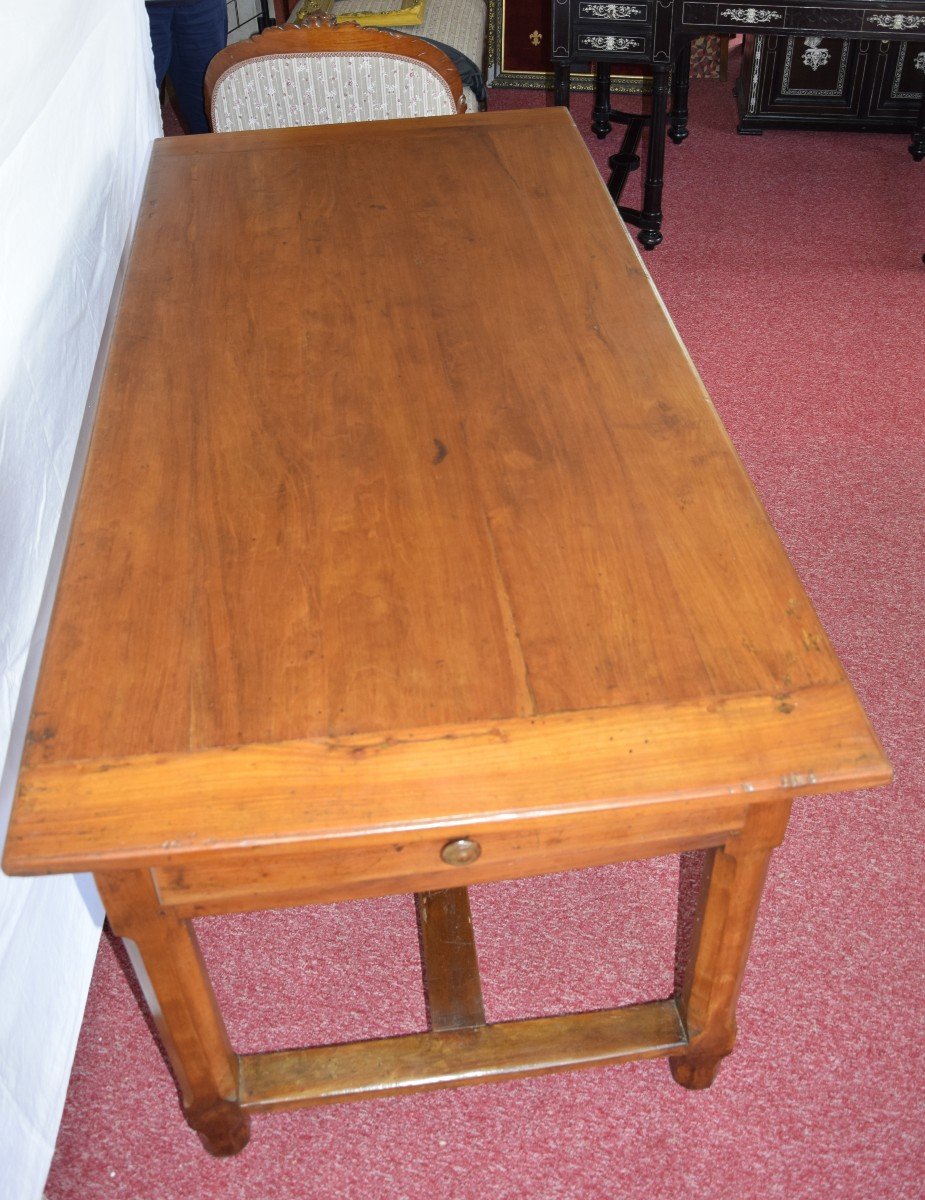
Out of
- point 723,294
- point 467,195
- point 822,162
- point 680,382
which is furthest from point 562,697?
point 822,162

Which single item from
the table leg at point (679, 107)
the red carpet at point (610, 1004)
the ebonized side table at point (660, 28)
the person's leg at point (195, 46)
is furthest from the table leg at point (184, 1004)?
the table leg at point (679, 107)

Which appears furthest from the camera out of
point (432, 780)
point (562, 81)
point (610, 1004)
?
point (562, 81)

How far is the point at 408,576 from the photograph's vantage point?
3.55 feet

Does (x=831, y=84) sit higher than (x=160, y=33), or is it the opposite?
(x=160, y=33)

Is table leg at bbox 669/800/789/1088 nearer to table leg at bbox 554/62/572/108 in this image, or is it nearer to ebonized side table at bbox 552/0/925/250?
ebonized side table at bbox 552/0/925/250

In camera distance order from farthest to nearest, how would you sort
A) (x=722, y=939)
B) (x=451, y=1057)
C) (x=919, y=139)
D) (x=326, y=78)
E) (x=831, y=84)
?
(x=831, y=84)
(x=919, y=139)
(x=326, y=78)
(x=451, y=1057)
(x=722, y=939)

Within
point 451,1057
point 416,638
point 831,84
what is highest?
point 416,638

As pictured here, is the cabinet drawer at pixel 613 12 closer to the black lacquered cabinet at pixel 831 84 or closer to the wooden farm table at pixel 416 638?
the black lacquered cabinet at pixel 831 84

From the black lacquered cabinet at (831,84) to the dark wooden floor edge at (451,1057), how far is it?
10.8 feet

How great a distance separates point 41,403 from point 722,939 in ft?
3.60

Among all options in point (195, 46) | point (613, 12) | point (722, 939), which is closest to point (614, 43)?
point (613, 12)

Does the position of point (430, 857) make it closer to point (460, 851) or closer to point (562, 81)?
point (460, 851)

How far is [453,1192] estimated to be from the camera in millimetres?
1320

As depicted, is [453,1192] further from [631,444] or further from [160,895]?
[631,444]
